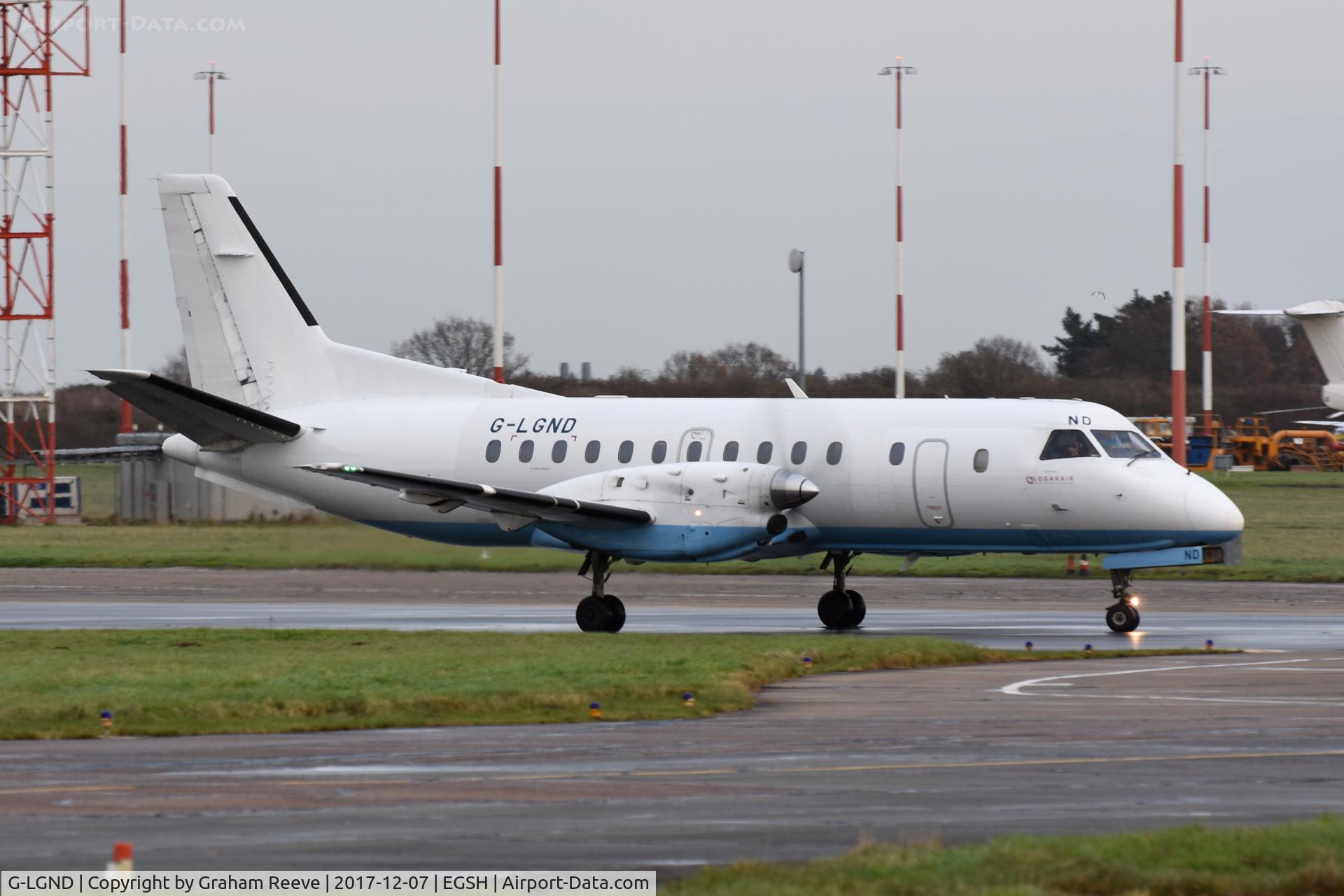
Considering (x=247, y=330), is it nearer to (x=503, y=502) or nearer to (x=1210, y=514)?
(x=503, y=502)

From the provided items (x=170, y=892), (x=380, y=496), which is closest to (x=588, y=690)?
(x=170, y=892)

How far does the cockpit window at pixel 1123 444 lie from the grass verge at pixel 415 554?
8.68 m

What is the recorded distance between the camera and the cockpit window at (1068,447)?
75.8 ft

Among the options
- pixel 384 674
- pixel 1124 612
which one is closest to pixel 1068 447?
pixel 1124 612

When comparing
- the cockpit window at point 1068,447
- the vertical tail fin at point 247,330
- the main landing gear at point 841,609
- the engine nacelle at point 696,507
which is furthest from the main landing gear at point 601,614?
the cockpit window at point 1068,447

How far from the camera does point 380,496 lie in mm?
26625

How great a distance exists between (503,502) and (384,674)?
18.4 feet

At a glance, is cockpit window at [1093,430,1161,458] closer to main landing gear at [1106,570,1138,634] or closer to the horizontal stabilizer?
main landing gear at [1106,570,1138,634]

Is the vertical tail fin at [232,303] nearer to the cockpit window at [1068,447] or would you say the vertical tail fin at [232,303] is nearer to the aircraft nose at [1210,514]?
the cockpit window at [1068,447]

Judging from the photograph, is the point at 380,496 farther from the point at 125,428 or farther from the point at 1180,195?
the point at 125,428

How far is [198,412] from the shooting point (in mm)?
25594

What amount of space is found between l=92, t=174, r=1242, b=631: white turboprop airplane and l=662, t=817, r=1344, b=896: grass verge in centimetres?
1378

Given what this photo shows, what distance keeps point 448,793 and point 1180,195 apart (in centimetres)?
3172

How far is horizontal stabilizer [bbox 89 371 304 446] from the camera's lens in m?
23.8
